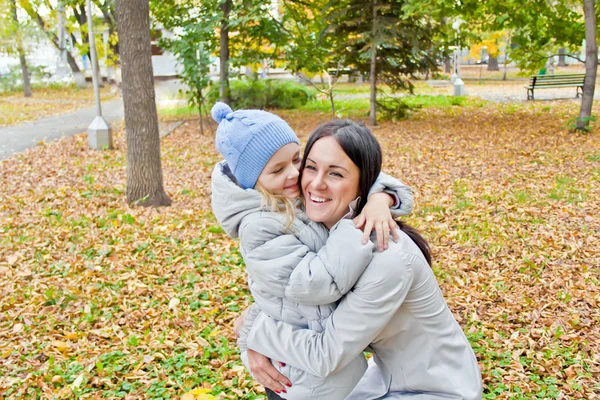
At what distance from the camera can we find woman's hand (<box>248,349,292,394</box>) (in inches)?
83.9

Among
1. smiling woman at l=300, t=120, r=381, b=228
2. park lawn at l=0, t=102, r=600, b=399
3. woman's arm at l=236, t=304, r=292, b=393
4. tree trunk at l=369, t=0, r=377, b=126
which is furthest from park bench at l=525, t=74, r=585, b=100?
woman's arm at l=236, t=304, r=292, b=393

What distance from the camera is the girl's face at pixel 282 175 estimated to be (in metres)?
2.14

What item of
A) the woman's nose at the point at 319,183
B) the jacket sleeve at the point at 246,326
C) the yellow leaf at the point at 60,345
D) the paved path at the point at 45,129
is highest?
the woman's nose at the point at 319,183

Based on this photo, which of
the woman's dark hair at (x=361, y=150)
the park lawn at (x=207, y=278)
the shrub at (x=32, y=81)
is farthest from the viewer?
the shrub at (x=32, y=81)

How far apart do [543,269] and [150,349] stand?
3.53 metres

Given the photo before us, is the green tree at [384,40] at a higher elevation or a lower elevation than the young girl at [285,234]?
higher

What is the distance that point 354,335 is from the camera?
1.89 meters

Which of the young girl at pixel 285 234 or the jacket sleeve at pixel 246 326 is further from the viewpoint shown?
the jacket sleeve at pixel 246 326

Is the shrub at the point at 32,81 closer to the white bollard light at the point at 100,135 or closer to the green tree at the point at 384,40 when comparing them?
the white bollard light at the point at 100,135

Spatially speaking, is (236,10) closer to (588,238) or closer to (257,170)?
(588,238)

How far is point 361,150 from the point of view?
2.05 m

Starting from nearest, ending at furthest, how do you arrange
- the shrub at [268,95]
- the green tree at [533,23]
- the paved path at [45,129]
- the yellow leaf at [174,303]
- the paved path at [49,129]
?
the yellow leaf at [174,303]
the green tree at [533,23]
the paved path at [45,129]
the paved path at [49,129]
the shrub at [268,95]

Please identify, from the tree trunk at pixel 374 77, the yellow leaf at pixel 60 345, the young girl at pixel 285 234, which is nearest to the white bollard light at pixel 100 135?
the tree trunk at pixel 374 77

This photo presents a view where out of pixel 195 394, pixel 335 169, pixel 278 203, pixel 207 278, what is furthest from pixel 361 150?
pixel 207 278
